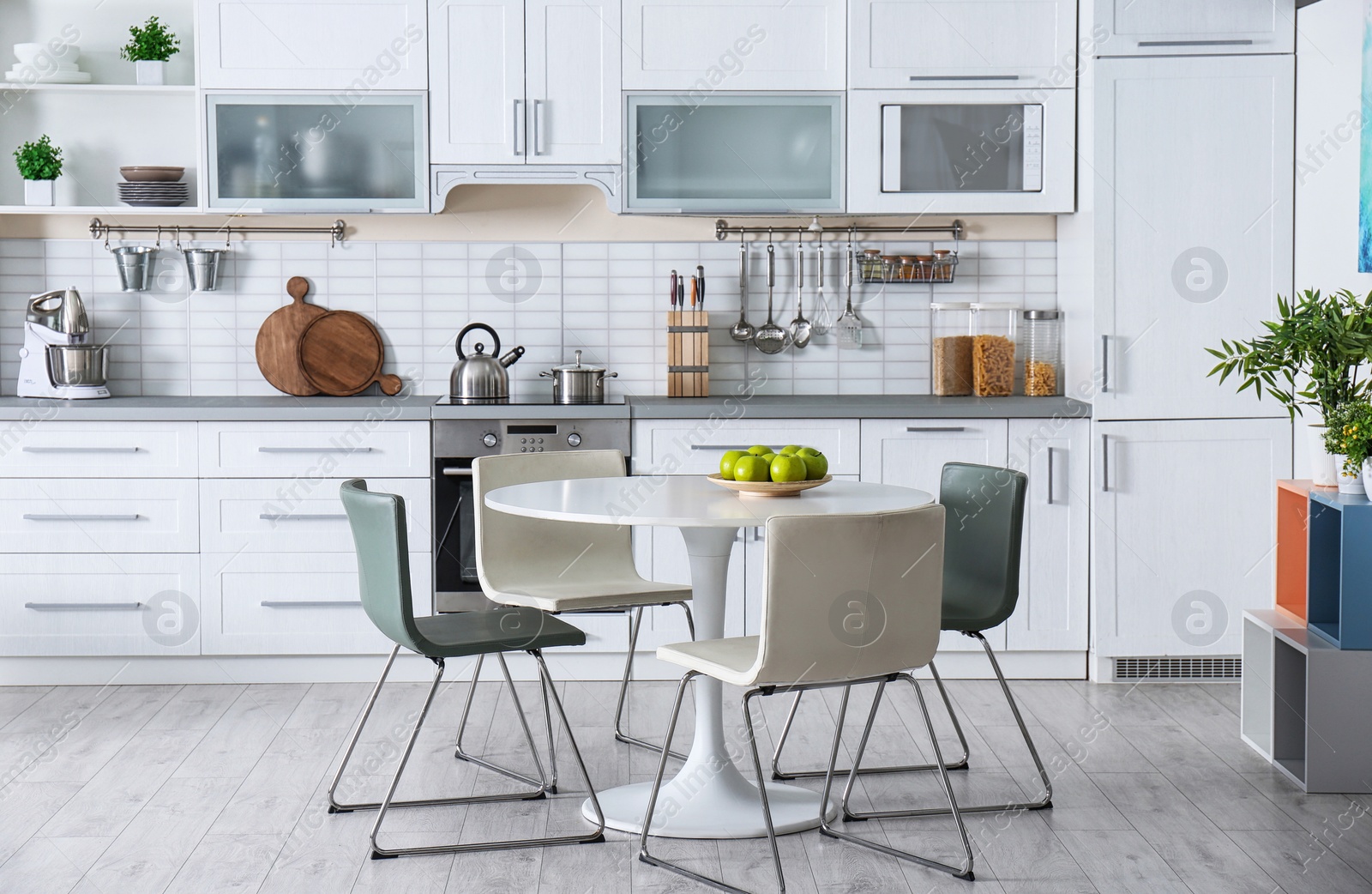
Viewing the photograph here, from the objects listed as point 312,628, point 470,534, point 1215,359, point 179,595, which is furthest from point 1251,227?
point 179,595

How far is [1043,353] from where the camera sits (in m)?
4.55

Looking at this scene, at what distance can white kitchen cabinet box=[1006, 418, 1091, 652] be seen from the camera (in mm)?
4164

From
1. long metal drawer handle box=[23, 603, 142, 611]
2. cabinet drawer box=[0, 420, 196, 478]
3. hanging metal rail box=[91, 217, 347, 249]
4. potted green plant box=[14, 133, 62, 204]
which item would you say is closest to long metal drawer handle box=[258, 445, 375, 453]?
cabinet drawer box=[0, 420, 196, 478]

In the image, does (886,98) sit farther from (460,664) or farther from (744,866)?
(744,866)

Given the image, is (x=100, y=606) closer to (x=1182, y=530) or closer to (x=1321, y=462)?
(x=1182, y=530)

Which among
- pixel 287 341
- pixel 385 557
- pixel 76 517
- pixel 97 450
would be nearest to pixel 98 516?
pixel 76 517

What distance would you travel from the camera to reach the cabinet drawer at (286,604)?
163 inches

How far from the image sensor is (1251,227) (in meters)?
4.08

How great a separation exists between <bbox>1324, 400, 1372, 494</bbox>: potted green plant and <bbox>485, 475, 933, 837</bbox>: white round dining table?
1.02m

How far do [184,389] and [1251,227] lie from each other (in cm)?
367

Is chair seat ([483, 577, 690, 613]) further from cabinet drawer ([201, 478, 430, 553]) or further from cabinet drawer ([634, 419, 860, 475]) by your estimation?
cabinet drawer ([201, 478, 430, 553])

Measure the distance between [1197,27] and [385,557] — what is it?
3032 mm

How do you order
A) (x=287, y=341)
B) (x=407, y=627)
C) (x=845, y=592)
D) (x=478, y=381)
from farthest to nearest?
(x=287, y=341) < (x=478, y=381) < (x=407, y=627) < (x=845, y=592)

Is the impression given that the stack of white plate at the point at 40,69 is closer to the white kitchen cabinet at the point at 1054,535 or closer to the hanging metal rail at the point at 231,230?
the hanging metal rail at the point at 231,230
